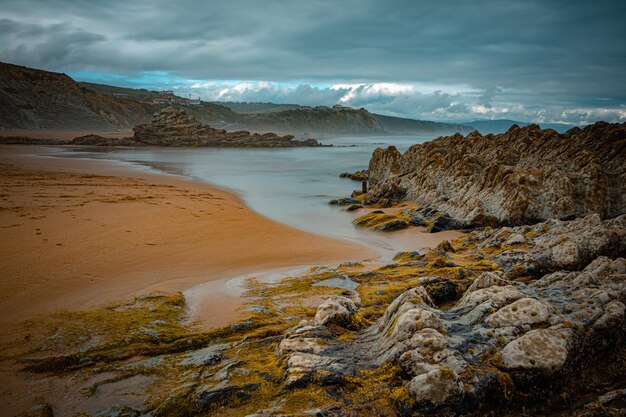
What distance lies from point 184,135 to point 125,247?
206ft

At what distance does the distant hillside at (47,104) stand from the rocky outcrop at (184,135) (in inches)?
809

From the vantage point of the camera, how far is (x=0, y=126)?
6612 cm

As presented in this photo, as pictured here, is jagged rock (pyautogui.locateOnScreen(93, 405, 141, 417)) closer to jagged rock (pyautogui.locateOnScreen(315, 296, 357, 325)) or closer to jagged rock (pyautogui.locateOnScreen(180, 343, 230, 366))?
jagged rock (pyautogui.locateOnScreen(180, 343, 230, 366))

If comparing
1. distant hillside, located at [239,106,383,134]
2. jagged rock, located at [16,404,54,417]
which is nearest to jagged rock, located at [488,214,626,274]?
jagged rock, located at [16,404,54,417]

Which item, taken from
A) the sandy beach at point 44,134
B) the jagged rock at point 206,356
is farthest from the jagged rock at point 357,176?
the sandy beach at point 44,134

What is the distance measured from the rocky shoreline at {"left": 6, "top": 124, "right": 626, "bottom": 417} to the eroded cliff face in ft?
14.7

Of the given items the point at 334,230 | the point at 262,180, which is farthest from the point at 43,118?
the point at 334,230

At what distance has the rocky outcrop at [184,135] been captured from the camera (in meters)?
65.4

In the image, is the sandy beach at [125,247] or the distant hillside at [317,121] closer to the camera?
the sandy beach at [125,247]

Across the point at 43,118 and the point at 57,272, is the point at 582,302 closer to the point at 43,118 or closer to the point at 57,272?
the point at 57,272

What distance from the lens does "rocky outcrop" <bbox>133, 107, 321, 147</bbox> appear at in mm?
65375

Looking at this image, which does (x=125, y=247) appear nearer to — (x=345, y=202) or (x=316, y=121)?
(x=345, y=202)

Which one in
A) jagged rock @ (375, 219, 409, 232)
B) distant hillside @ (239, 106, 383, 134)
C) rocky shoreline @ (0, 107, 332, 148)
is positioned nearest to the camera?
jagged rock @ (375, 219, 409, 232)

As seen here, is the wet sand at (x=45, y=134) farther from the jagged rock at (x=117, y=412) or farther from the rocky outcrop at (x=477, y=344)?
the rocky outcrop at (x=477, y=344)
